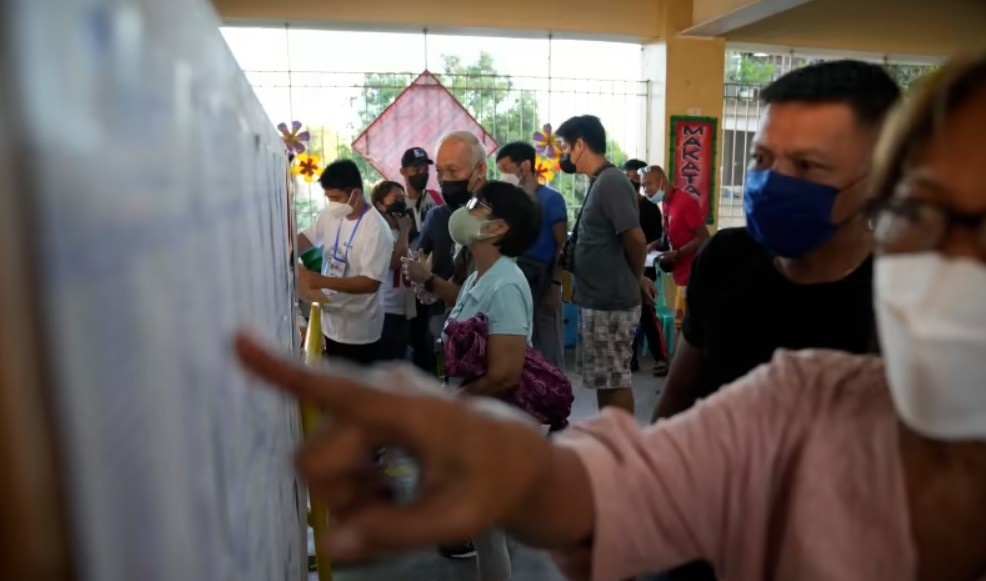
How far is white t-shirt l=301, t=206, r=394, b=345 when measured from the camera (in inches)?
104

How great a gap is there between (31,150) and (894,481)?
27.9 inches

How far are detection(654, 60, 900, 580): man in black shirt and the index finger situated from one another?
2.68 feet

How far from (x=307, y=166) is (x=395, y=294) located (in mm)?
2234

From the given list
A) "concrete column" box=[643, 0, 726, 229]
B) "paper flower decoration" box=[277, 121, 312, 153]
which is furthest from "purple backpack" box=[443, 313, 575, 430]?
"concrete column" box=[643, 0, 726, 229]

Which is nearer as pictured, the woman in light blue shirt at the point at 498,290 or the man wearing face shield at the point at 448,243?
the woman in light blue shirt at the point at 498,290

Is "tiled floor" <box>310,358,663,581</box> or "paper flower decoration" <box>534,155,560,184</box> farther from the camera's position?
"paper flower decoration" <box>534,155,560,184</box>

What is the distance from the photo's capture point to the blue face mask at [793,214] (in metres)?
1.02

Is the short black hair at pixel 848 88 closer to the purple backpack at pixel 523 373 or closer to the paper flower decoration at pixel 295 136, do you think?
the purple backpack at pixel 523 373

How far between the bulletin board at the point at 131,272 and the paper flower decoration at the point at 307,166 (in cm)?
472

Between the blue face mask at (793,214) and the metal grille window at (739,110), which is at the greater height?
the metal grille window at (739,110)

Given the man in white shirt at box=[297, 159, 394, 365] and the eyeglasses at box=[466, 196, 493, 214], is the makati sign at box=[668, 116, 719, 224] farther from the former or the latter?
the eyeglasses at box=[466, 196, 493, 214]

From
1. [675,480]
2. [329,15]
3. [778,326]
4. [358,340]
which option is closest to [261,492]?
[675,480]

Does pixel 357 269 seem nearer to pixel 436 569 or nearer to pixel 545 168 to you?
pixel 436 569

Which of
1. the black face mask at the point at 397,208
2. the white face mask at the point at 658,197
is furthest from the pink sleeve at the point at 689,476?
the white face mask at the point at 658,197
